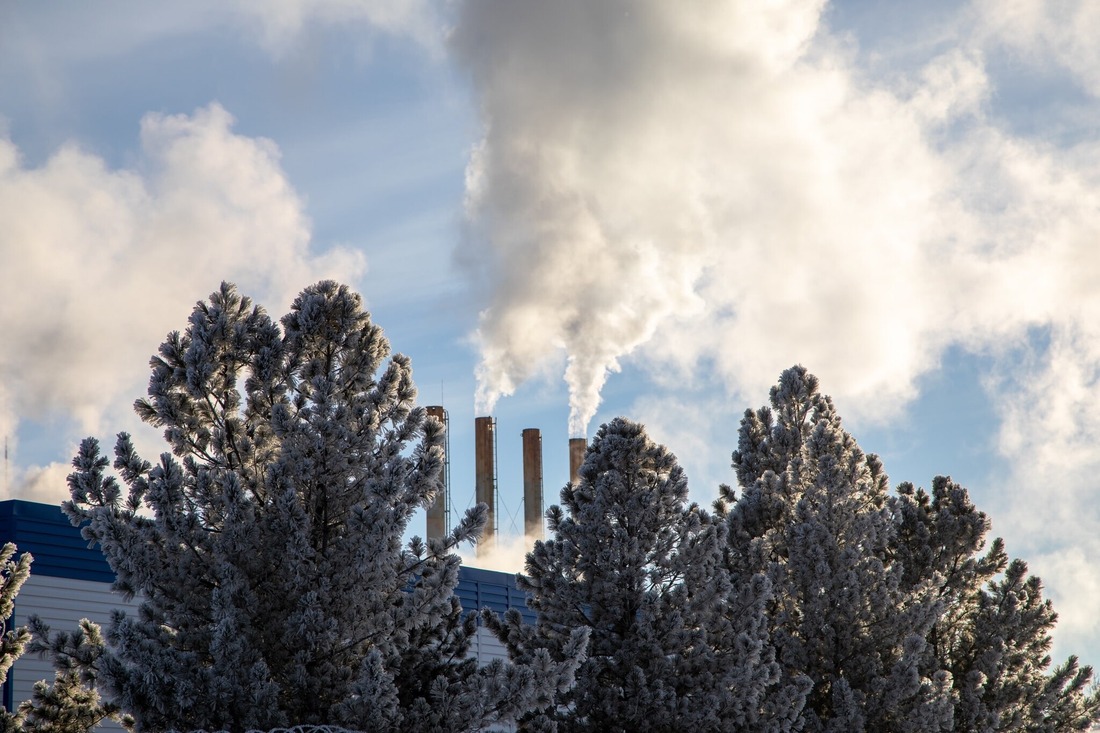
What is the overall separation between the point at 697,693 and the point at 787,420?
9.40 meters

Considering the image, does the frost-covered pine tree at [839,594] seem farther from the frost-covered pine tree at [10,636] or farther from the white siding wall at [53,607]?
the frost-covered pine tree at [10,636]

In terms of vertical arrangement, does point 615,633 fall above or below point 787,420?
below


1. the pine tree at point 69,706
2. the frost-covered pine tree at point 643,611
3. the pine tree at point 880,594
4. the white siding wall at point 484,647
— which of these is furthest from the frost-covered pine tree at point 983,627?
the pine tree at point 69,706

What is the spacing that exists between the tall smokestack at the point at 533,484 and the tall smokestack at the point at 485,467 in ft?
4.81

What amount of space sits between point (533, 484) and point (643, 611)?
3247 centimetres

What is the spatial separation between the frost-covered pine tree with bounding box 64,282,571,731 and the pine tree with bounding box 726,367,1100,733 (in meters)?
9.09

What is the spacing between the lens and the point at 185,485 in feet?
47.4

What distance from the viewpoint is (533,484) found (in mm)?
50781

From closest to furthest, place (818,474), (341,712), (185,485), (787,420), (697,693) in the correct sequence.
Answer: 1. (341,712)
2. (185,485)
3. (697,693)
4. (818,474)
5. (787,420)

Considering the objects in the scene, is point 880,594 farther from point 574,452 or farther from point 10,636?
point 574,452

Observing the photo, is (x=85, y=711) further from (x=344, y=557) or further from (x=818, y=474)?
(x=818, y=474)

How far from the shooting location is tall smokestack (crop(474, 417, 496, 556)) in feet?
164

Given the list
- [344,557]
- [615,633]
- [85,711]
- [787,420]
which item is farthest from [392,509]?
[787,420]

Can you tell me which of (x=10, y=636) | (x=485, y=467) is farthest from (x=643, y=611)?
(x=485, y=467)
